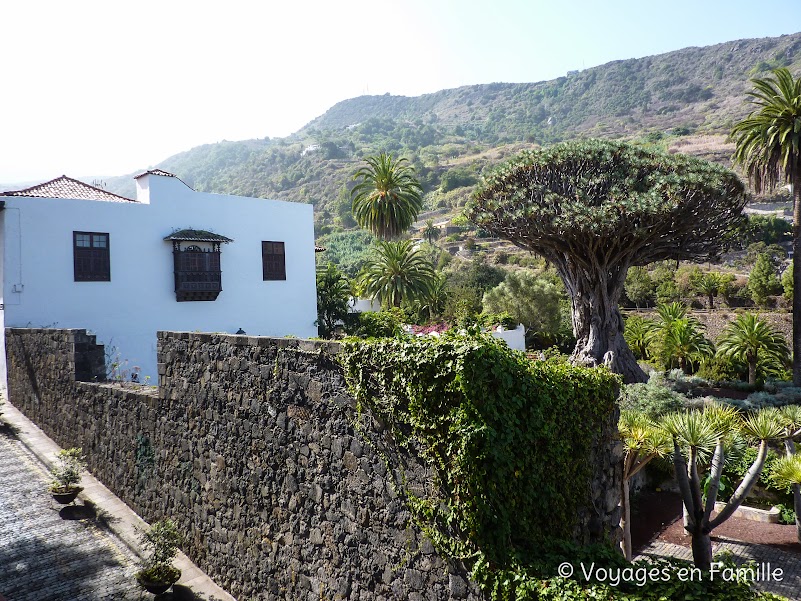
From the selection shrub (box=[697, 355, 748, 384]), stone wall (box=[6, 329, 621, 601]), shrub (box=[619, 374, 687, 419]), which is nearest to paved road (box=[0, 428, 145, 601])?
stone wall (box=[6, 329, 621, 601])

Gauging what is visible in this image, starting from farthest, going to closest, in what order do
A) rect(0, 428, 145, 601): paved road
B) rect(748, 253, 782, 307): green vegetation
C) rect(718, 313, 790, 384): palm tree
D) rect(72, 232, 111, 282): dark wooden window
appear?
1. rect(748, 253, 782, 307): green vegetation
2. rect(718, 313, 790, 384): palm tree
3. rect(72, 232, 111, 282): dark wooden window
4. rect(0, 428, 145, 601): paved road

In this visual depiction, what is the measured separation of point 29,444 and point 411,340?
34.3 feet

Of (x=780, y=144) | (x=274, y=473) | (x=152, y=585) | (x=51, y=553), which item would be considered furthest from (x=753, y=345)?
(x=51, y=553)

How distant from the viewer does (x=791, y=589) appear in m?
9.23

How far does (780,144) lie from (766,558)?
17125 mm

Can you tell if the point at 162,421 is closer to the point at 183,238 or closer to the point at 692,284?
the point at 183,238

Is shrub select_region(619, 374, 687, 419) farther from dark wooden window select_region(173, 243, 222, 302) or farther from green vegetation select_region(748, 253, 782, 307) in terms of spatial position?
green vegetation select_region(748, 253, 782, 307)

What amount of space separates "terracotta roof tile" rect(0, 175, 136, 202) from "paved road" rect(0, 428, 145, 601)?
989cm

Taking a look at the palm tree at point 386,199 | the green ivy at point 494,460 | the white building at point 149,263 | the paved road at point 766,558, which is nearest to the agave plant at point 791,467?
the paved road at point 766,558

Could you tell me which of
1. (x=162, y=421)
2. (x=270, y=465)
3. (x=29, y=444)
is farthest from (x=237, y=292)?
(x=270, y=465)

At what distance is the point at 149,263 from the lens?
1755 centimetres

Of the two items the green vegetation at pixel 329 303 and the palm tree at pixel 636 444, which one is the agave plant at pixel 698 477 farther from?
the green vegetation at pixel 329 303

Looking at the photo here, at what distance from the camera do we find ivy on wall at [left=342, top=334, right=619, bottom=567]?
4512 mm

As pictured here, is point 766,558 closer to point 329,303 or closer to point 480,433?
point 480,433
